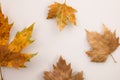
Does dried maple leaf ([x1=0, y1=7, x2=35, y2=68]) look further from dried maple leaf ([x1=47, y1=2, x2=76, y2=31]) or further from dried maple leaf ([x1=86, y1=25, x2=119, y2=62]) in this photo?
dried maple leaf ([x1=86, y1=25, x2=119, y2=62])

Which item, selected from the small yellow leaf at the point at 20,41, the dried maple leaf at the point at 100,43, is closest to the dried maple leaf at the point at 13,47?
Answer: the small yellow leaf at the point at 20,41

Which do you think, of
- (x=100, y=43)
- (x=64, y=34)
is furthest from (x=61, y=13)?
(x=100, y=43)

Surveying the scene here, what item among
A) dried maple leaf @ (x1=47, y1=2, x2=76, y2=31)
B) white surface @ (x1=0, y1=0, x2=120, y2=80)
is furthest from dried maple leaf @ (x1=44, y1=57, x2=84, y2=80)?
dried maple leaf @ (x1=47, y1=2, x2=76, y2=31)

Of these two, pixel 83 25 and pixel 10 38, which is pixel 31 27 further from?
pixel 83 25

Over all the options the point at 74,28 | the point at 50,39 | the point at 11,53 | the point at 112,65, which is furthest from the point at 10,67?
the point at 112,65

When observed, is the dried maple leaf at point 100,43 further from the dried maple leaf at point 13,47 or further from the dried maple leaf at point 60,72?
the dried maple leaf at point 13,47
